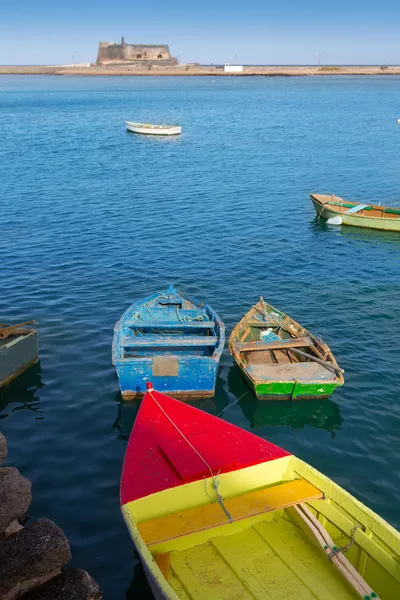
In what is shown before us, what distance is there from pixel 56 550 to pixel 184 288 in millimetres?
15012

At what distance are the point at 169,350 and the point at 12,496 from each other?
23.6 ft

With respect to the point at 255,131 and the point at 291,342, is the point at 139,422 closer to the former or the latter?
the point at 291,342

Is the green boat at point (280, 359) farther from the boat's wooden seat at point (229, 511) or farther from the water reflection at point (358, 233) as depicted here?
the water reflection at point (358, 233)

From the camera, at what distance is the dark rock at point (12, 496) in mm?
8367

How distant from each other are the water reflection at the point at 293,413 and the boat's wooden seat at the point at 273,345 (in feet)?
4.35

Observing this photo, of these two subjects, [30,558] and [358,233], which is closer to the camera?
[30,558]

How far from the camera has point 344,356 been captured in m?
16.5

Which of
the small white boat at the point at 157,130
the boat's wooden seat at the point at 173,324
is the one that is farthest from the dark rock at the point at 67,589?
the small white boat at the point at 157,130

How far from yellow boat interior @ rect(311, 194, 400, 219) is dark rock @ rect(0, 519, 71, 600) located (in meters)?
24.9

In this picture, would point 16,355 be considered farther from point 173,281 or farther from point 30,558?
point 173,281

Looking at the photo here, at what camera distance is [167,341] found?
14.1 metres

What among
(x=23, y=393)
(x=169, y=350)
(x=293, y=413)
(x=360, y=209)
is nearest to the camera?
(x=293, y=413)

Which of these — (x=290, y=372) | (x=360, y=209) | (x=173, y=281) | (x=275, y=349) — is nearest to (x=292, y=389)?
(x=290, y=372)

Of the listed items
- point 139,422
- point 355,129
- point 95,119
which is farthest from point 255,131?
point 139,422
